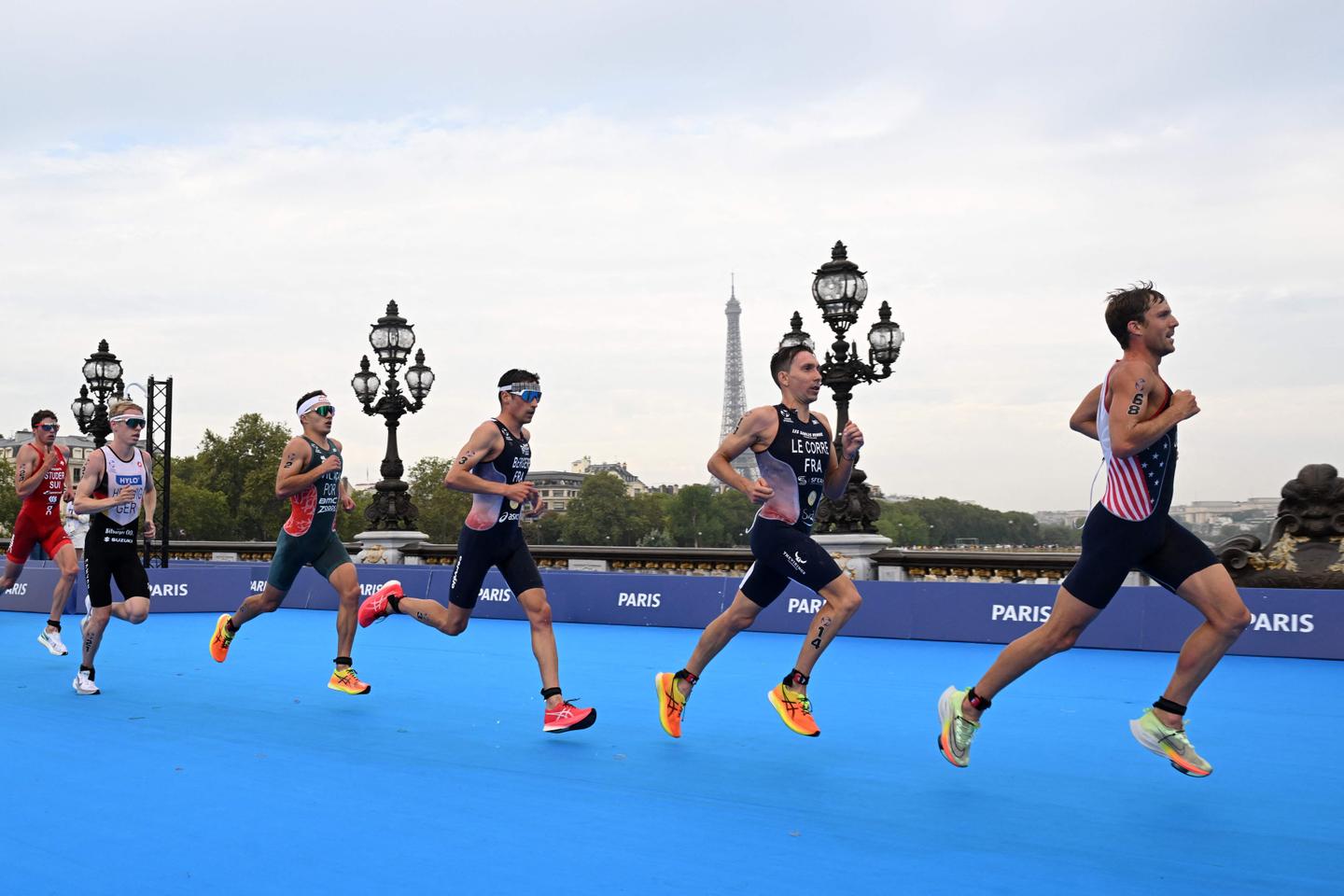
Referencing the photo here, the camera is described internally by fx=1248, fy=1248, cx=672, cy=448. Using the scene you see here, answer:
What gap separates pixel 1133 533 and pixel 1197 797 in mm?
1247

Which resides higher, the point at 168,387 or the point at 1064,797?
the point at 168,387

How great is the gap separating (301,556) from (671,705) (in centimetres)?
364

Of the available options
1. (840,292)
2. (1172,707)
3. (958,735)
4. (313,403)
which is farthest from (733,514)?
(1172,707)

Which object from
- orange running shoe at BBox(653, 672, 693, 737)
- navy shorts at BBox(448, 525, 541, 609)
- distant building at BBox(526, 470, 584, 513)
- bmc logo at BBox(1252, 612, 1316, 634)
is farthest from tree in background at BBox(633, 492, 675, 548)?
orange running shoe at BBox(653, 672, 693, 737)

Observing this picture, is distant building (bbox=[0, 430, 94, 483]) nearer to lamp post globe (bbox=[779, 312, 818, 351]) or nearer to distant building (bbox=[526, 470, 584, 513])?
distant building (bbox=[526, 470, 584, 513])

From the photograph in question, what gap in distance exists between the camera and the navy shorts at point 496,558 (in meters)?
7.75

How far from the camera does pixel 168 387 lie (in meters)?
21.1

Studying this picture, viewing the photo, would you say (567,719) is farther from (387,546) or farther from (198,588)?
(387,546)

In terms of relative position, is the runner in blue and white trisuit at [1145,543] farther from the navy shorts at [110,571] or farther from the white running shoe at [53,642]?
the white running shoe at [53,642]

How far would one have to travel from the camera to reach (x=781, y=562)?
7082 mm

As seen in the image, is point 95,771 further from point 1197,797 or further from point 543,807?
point 1197,797

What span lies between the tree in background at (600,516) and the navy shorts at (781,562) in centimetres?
7315

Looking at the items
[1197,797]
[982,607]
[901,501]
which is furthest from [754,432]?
[901,501]

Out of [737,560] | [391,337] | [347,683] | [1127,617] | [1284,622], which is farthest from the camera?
[391,337]
